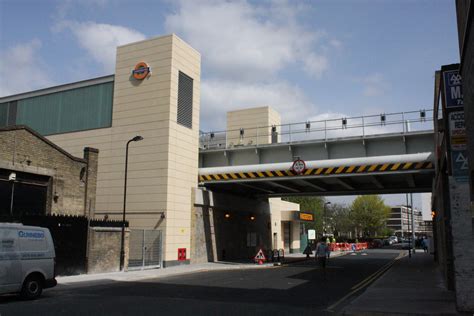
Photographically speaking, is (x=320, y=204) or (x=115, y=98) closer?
(x=115, y=98)

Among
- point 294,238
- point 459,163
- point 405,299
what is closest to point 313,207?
point 294,238

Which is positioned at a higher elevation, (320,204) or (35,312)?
(320,204)

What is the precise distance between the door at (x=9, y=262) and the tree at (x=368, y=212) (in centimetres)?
8724

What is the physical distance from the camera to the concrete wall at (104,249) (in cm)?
2170

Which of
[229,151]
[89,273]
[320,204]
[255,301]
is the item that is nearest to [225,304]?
[255,301]

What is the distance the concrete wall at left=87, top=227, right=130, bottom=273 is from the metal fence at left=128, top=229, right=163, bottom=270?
7.98 ft

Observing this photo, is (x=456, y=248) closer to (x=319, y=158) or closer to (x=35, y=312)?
(x=35, y=312)

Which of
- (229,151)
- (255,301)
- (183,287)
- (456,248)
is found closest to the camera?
(456,248)

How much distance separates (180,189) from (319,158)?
8735mm

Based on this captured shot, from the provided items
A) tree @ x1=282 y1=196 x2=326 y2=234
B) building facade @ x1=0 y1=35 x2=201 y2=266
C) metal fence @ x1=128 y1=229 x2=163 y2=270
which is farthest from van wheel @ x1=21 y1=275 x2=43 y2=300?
tree @ x1=282 y1=196 x2=326 y2=234

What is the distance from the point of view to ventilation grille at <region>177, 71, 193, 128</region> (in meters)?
29.8

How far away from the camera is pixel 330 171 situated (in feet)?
88.0

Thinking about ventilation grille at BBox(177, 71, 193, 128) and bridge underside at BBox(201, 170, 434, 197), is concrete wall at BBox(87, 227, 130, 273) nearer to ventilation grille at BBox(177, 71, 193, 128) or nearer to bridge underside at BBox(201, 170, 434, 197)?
ventilation grille at BBox(177, 71, 193, 128)

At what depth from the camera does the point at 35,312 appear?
10.7m
